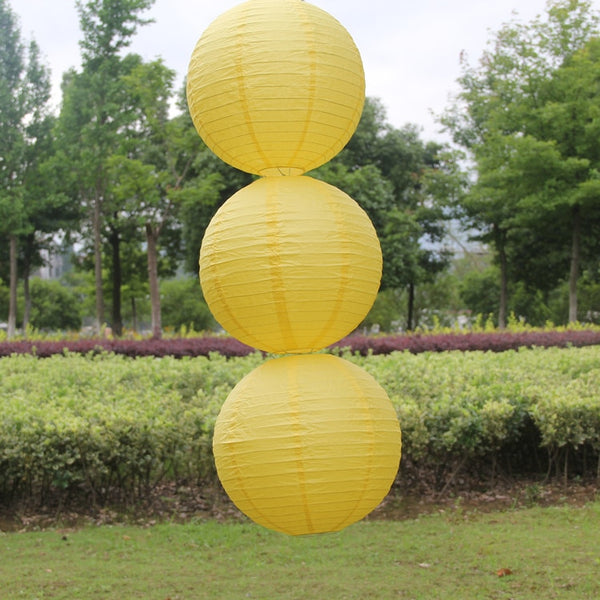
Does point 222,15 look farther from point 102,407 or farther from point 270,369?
point 102,407

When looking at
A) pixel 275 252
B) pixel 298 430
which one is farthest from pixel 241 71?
pixel 298 430

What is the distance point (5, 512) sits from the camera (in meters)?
5.86

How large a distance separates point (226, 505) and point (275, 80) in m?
4.23

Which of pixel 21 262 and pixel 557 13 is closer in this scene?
pixel 557 13

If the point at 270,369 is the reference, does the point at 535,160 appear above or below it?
above

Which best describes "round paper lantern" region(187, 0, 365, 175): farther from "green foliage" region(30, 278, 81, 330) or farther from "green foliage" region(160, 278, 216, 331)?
"green foliage" region(30, 278, 81, 330)

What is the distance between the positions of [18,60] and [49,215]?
4622 mm

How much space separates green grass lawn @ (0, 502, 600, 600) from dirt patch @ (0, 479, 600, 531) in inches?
8.4

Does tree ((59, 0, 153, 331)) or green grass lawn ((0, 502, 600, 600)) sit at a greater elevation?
tree ((59, 0, 153, 331))

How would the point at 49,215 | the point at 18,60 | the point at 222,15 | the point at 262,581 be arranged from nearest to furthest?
the point at 222,15
the point at 262,581
the point at 18,60
the point at 49,215

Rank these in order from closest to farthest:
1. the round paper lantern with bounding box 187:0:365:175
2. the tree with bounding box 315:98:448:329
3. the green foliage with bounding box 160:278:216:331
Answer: the round paper lantern with bounding box 187:0:365:175 → the tree with bounding box 315:98:448:329 → the green foliage with bounding box 160:278:216:331

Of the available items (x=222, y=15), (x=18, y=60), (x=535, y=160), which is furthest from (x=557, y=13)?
(x=222, y=15)

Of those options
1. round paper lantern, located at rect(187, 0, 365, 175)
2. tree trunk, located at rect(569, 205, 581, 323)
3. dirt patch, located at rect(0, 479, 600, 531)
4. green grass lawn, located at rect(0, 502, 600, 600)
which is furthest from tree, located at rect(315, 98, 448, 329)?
round paper lantern, located at rect(187, 0, 365, 175)

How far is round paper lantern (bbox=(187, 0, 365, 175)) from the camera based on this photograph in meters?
2.35
